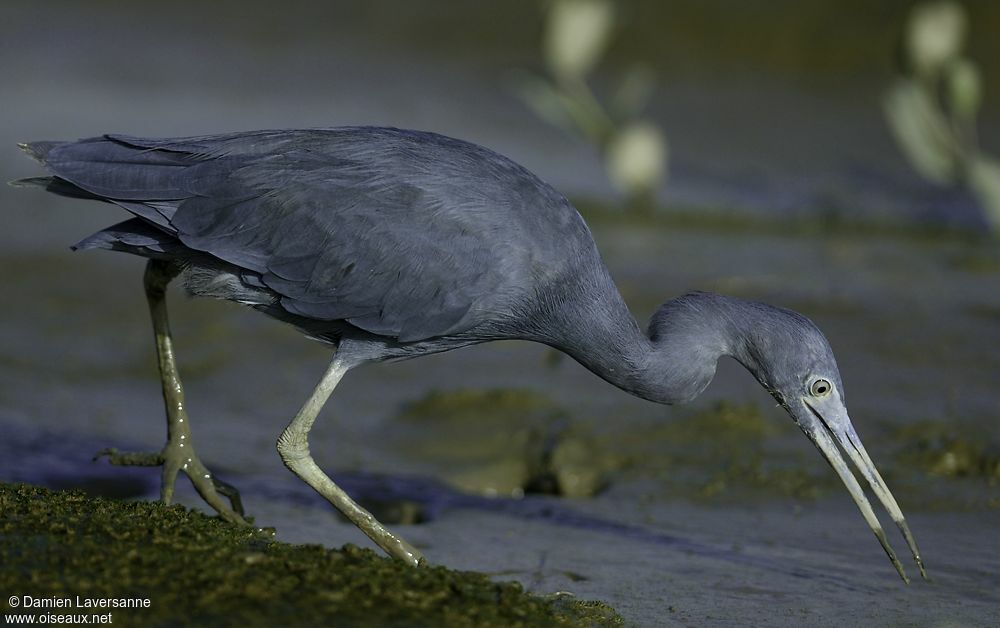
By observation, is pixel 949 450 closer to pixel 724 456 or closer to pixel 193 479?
pixel 724 456

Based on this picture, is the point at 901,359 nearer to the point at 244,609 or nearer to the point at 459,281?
the point at 459,281

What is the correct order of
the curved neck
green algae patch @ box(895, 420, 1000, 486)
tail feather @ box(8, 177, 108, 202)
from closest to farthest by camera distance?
1. the curved neck
2. tail feather @ box(8, 177, 108, 202)
3. green algae patch @ box(895, 420, 1000, 486)

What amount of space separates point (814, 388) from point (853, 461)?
340mm

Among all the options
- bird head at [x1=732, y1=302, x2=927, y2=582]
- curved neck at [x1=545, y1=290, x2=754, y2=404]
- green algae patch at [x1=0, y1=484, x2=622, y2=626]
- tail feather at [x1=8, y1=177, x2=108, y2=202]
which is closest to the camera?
green algae patch at [x1=0, y1=484, x2=622, y2=626]

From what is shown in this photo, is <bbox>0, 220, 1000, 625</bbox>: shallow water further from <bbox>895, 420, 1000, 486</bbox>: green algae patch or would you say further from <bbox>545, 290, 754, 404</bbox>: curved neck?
<bbox>545, 290, 754, 404</bbox>: curved neck

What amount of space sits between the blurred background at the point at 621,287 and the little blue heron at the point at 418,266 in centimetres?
77

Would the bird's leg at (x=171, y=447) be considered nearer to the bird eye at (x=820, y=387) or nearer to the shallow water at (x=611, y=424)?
the shallow water at (x=611, y=424)

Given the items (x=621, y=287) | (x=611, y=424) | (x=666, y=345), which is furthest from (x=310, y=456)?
(x=621, y=287)

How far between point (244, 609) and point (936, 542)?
316cm

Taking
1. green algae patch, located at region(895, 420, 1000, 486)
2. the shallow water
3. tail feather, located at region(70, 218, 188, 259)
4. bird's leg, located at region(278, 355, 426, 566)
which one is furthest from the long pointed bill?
tail feather, located at region(70, 218, 188, 259)

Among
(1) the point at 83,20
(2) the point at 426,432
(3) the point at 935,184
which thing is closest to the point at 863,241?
(3) the point at 935,184

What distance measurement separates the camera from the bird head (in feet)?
17.3

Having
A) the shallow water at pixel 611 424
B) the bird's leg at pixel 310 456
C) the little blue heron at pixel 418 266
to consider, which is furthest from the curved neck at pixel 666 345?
the bird's leg at pixel 310 456

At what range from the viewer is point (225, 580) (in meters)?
4.08
